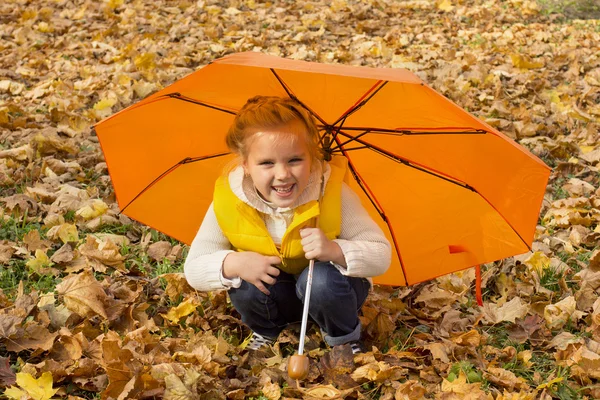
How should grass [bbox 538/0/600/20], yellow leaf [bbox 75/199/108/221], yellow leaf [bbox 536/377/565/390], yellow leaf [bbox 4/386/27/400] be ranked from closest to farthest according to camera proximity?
yellow leaf [bbox 4/386/27/400] < yellow leaf [bbox 536/377/565/390] < yellow leaf [bbox 75/199/108/221] < grass [bbox 538/0/600/20]

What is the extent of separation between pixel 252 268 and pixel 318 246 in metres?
0.25

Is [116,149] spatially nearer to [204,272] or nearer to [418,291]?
[204,272]

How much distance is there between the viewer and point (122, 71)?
6.10 meters

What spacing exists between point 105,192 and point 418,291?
1.87 meters

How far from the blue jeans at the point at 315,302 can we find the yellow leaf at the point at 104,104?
2.86 metres

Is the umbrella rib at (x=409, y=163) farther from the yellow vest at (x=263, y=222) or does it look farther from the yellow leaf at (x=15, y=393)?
the yellow leaf at (x=15, y=393)

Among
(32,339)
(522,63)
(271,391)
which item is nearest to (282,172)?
(271,391)

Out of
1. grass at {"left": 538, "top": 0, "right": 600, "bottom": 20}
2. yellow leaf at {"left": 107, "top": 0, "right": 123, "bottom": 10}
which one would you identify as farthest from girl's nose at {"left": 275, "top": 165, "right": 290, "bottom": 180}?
grass at {"left": 538, "top": 0, "right": 600, "bottom": 20}

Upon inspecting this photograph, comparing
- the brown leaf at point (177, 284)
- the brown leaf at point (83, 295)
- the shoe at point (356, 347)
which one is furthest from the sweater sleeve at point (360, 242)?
the brown leaf at point (83, 295)

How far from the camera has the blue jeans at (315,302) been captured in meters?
2.62

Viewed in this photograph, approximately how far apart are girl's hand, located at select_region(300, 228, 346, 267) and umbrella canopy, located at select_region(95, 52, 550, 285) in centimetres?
44

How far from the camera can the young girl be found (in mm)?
2525

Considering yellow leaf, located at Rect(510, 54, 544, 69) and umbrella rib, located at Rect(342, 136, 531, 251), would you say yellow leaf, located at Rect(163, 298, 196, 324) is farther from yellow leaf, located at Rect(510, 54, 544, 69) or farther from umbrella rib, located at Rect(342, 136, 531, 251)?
yellow leaf, located at Rect(510, 54, 544, 69)

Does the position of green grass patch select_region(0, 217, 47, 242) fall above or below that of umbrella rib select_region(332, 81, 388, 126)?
below
